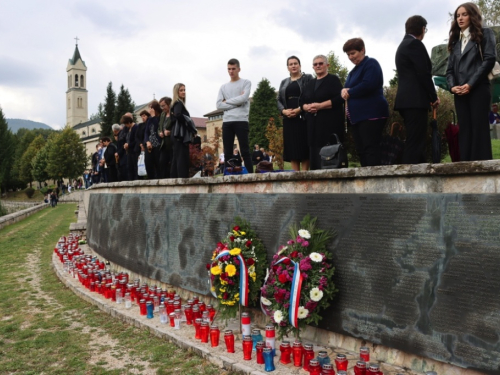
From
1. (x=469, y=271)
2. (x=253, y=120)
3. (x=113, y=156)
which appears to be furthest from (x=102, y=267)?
(x=253, y=120)

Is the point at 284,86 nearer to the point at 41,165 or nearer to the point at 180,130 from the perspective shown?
the point at 180,130

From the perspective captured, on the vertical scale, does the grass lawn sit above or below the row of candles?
below

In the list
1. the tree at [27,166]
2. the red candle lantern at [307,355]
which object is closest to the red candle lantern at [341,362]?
the red candle lantern at [307,355]

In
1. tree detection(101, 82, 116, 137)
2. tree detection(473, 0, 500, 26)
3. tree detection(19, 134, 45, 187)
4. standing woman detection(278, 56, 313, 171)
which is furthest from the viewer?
tree detection(19, 134, 45, 187)

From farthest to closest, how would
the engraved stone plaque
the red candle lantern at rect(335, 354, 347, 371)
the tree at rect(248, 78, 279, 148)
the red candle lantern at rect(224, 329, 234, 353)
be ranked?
the tree at rect(248, 78, 279, 148) → the red candle lantern at rect(224, 329, 234, 353) → the red candle lantern at rect(335, 354, 347, 371) → the engraved stone plaque

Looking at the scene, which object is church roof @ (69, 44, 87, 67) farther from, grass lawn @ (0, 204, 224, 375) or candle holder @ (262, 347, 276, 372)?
candle holder @ (262, 347, 276, 372)

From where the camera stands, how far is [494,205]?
325 cm

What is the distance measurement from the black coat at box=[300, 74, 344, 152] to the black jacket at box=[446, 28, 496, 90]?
1507mm

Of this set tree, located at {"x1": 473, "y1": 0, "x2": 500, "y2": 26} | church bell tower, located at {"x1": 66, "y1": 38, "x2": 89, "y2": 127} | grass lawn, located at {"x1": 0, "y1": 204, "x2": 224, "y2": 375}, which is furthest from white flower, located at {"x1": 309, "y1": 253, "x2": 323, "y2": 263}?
church bell tower, located at {"x1": 66, "y1": 38, "x2": 89, "y2": 127}

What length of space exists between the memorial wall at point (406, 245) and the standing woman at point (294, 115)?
3.71 ft

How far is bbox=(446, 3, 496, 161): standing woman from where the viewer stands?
4301mm

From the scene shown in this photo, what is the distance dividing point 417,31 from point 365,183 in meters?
1.77

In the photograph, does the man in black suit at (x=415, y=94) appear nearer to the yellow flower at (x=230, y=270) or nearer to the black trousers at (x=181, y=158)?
the yellow flower at (x=230, y=270)

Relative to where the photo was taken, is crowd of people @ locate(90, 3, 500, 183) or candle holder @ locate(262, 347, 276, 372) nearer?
candle holder @ locate(262, 347, 276, 372)
